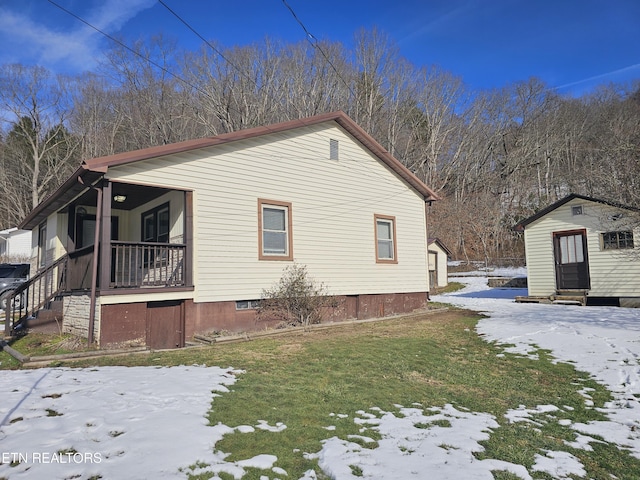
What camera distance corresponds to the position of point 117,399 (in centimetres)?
459

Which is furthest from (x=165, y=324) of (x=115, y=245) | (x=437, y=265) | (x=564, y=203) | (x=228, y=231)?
(x=437, y=265)

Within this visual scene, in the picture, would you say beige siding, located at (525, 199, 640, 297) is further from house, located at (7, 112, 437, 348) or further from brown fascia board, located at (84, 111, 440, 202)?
house, located at (7, 112, 437, 348)

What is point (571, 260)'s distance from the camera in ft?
54.5

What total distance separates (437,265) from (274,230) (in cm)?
1787

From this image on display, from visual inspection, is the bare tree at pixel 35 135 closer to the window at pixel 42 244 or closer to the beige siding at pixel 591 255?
the window at pixel 42 244

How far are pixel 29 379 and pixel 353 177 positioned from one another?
9923 millimetres

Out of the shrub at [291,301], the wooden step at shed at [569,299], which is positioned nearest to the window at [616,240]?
the wooden step at shed at [569,299]

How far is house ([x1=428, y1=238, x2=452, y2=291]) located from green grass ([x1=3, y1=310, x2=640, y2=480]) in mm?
16811

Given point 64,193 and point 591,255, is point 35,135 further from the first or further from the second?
point 591,255

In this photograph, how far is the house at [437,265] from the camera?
26312mm

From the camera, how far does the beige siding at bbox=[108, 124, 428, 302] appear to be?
9.91m

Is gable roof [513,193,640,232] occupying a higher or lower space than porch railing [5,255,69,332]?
higher

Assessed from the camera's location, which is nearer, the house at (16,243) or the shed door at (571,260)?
the shed door at (571,260)

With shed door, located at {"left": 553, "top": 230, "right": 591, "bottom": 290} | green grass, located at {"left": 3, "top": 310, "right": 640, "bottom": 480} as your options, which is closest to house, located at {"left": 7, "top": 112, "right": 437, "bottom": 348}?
green grass, located at {"left": 3, "top": 310, "right": 640, "bottom": 480}
